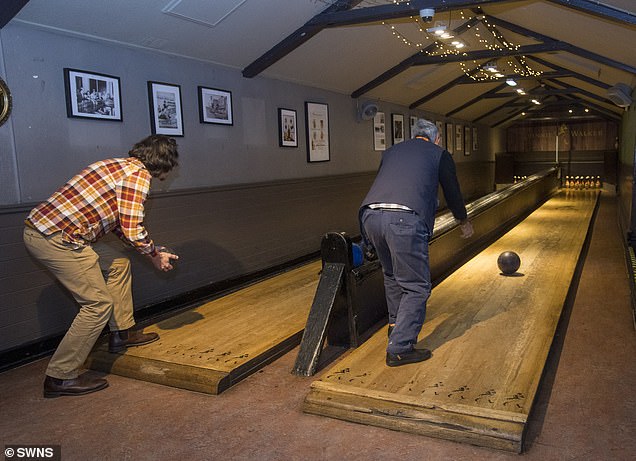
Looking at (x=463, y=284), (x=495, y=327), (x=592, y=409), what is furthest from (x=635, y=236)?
(x=592, y=409)

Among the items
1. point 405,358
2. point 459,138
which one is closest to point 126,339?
point 405,358

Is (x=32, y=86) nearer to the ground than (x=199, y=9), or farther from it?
nearer to the ground

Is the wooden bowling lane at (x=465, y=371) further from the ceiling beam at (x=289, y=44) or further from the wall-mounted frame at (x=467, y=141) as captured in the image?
the wall-mounted frame at (x=467, y=141)

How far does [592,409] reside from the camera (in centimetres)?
297

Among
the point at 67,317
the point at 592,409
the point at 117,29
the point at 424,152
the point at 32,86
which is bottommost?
the point at 592,409

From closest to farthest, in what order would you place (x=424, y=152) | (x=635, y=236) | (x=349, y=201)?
1. (x=424, y=152)
2. (x=635, y=236)
3. (x=349, y=201)

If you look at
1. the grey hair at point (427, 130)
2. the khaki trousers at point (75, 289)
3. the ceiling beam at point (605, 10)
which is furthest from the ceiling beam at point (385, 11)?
the khaki trousers at point (75, 289)

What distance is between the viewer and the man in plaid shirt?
3254mm

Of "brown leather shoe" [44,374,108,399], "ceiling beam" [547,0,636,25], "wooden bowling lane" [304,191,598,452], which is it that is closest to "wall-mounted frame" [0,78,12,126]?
"brown leather shoe" [44,374,108,399]

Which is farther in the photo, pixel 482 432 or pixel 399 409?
pixel 399 409

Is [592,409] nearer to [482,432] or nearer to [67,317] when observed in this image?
[482,432]

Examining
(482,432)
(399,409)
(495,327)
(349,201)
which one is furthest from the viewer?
(349,201)

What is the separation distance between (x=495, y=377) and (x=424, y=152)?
1.39 meters

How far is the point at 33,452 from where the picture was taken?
277 cm
